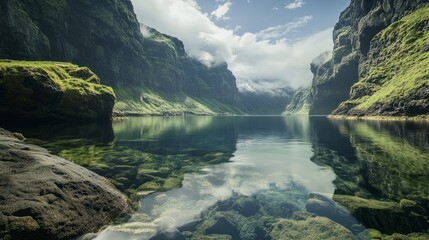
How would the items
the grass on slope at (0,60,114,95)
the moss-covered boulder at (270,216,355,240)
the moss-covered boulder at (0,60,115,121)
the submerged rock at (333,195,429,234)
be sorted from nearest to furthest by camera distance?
the moss-covered boulder at (270,216,355,240) → the submerged rock at (333,195,429,234) → the moss-covered boulder at (0,60,115,121) → the grass on slope at (0,60,114,95)

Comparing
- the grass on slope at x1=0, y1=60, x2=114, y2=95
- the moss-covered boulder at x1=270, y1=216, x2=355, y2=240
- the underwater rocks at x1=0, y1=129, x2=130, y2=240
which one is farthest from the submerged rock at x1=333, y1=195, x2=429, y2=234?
the grass on slope at x1=0, y1=60, x2=114, y2=95

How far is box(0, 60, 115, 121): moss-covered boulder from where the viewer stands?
77.4 metres

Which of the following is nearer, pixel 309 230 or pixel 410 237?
pixel 410 237

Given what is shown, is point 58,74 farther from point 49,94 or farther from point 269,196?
point 269,196

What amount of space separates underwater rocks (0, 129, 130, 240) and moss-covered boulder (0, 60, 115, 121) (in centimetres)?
7145

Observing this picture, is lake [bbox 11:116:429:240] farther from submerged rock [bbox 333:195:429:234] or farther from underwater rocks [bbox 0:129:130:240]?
underwater rocks [bbox 0:129:130:240]

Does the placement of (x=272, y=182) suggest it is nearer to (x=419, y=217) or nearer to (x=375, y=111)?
(x=419, y=217)

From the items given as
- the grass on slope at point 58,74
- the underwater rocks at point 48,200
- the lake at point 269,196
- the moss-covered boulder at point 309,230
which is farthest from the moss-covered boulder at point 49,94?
the moss-covered boulder at point 309,230

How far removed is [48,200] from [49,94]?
84.5 meters

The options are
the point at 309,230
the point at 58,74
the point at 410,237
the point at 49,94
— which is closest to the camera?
the point at 410,237

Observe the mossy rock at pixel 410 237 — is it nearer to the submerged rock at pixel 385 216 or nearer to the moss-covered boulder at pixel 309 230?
the submerged rock at pixel 385 216

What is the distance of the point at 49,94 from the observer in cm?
8638

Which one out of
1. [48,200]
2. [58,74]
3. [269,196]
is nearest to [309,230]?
[269,196]

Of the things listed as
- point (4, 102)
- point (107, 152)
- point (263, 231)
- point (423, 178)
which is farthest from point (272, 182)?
point (4, 102)
